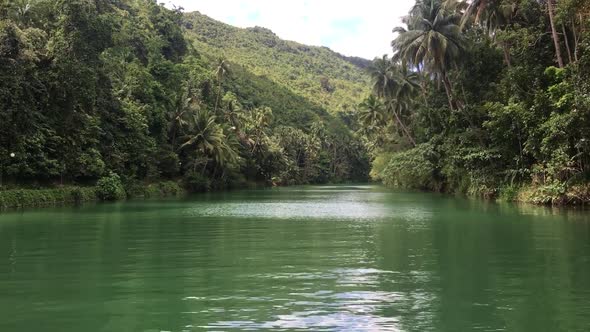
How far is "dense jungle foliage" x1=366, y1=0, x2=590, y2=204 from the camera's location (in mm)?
28547

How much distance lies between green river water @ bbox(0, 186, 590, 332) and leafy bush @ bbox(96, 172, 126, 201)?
73.9ft

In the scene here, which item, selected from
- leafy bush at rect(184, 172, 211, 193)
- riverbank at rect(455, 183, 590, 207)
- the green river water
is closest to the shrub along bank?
leafy bush at rect(184, 172, 211, 193)

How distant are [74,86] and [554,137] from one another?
31.2m

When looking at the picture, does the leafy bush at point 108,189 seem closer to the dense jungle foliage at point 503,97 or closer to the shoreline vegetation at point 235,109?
the shoreline vegetation at point 235,109

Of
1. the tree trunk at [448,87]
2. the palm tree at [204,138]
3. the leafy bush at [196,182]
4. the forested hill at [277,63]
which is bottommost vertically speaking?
the leafy bush at [196,182]

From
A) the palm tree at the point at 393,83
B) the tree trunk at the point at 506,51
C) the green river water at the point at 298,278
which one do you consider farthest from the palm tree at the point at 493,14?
the palm tree at the point at 393,83

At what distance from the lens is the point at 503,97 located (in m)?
37.1

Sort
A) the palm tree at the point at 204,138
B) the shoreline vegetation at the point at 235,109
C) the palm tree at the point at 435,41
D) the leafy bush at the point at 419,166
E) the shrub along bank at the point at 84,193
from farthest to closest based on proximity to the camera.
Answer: the palm tree at the point at 204,138 < the leafy bush at the point at 419,166 < the palm tree at the point at 435,41 < the shrub along bank at the point at 84,193 < the shoreline vegetation at the point at 235,109

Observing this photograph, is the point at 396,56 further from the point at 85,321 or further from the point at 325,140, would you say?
the point at 325,140

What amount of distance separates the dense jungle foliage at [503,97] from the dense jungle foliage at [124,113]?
2481 centimetres

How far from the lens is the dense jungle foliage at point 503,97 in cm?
2855

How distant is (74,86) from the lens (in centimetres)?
3931

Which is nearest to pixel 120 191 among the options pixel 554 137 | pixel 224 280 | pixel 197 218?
pixel 197 218

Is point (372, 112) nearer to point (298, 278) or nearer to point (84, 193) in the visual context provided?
point (84, 193)
